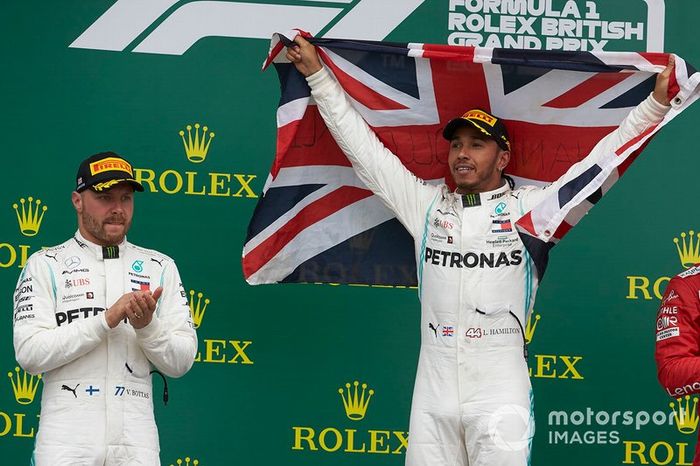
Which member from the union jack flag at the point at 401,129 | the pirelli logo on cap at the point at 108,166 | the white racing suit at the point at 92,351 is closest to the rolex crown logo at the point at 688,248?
the union jack flag at the point at 401,129

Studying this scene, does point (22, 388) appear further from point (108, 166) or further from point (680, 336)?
point (680, 336)

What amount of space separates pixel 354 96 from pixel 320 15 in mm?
650

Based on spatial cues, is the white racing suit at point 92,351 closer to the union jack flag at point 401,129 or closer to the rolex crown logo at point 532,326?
the union jack flag at point 401,129

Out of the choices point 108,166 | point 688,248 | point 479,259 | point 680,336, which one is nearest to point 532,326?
point 688,248

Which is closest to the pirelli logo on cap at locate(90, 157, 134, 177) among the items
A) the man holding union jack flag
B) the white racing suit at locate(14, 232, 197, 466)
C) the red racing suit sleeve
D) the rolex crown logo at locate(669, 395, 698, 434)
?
the white racing suit at locate(14, 232, 197, 466)

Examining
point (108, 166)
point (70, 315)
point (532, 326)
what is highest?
point (108, 166)

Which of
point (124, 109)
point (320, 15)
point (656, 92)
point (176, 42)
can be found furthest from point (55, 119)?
point (656, 92)

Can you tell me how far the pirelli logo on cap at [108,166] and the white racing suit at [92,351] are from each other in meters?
0.20

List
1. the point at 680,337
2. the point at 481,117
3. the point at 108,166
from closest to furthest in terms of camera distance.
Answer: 1. the point at 680,337
2. the point at 108,166
3. the point at 481,117

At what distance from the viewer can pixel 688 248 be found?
4.43 m

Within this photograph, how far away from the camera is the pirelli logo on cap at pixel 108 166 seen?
137 inches

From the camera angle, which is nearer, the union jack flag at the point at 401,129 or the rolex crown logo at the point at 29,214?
the union jack flag at the point at 401,129

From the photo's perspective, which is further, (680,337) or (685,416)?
(685,416)

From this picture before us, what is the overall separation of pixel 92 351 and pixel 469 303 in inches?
43.1
